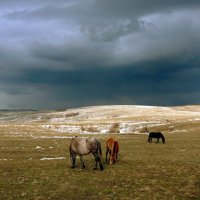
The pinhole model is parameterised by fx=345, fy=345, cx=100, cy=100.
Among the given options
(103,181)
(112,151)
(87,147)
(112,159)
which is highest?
(87,147)

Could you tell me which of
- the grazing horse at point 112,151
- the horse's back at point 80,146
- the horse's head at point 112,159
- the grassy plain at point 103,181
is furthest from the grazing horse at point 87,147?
the grazing horse at point 112,151

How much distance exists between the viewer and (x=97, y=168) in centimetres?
2670

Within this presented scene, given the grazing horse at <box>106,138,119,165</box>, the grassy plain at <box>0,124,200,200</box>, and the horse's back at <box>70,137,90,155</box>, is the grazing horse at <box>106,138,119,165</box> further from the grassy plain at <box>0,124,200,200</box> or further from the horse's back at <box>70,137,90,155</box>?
the horse's back at <box>70,137,90,155</box>

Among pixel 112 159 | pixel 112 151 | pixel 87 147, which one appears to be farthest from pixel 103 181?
pixel 112 151

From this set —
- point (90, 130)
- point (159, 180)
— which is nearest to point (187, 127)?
point (90, 130)

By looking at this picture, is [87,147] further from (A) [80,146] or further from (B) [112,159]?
(B) [112,159]

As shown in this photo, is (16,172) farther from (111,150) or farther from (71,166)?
(111,150)

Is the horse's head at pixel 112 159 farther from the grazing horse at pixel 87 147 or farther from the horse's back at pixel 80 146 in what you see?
the horse's back at pixel 80 146

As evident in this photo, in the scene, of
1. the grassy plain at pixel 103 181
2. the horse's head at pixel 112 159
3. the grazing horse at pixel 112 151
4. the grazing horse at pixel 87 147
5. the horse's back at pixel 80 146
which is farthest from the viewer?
the grazing horse at pixel 112 151

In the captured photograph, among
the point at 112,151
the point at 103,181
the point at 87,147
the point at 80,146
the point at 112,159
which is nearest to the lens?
the point at 103,181

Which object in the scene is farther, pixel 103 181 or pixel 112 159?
pixel 112 159

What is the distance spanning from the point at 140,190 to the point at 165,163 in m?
8.84

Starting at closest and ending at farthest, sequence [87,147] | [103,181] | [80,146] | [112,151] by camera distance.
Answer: [103,181] < [87,147] < [80,146] < [112,151]

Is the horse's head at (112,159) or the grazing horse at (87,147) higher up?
the grazing horse at (87,147)
